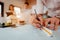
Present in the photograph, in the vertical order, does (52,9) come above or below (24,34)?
above

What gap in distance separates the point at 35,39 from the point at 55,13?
0.35m

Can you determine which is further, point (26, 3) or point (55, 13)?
point (55, 13)

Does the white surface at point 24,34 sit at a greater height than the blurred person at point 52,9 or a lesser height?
lesser

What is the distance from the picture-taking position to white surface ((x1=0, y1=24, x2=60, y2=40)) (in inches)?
40.4

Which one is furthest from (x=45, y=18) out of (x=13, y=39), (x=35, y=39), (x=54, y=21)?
(x=13, y=39)

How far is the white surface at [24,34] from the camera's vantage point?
1025 millimetres

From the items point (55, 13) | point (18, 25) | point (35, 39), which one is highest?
point (55, 13)

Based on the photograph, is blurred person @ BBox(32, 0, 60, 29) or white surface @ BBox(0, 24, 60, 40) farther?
blurred person @ BBox(32, 0, 60, 29)

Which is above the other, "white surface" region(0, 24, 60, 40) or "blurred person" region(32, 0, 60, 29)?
"blurred person" region(32, 0, 60, 29)

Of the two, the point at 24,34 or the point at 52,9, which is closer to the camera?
the point at 24,34

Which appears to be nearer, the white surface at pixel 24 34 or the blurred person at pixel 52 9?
the white surface at pixel 24 34

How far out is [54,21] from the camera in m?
1.18

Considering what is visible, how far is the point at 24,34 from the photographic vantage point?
3.53ft

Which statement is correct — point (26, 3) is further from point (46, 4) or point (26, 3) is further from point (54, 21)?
point (54, 21)
